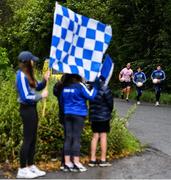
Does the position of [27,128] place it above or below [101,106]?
below

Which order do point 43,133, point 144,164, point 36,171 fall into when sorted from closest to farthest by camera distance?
point 36,171 → point 43,133 → point 144,164

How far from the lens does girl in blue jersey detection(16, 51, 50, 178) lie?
8133 mm

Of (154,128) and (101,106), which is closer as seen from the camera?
(101,106)

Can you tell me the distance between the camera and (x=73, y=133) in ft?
28.7

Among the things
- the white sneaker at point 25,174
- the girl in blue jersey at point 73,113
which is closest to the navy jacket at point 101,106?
the girl in blue jersey at point 73,113

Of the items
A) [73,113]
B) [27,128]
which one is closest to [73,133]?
[73,113]

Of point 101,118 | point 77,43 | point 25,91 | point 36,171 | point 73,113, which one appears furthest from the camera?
point 101,118

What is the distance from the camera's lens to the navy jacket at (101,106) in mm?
9102

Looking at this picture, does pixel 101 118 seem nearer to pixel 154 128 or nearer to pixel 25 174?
pixel 25 174

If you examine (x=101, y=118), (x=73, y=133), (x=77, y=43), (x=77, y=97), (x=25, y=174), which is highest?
(x=77, y=43)

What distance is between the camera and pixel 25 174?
8.20 meters

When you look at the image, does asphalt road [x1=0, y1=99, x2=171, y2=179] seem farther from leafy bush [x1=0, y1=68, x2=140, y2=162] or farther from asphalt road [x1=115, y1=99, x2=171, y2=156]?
leafy bush [x1=0, y1=68, x2=140, y2=162]

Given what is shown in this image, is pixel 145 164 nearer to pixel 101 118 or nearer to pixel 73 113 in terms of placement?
pixel 101 118

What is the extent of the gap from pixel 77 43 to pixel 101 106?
1133 mm
